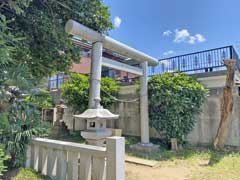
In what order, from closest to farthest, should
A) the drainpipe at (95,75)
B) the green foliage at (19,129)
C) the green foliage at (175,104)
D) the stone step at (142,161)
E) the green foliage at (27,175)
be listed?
the green foliage at (19,129), the green foliage at (27,175), the drainpipe at (95,75), the stone step at (142,161), the green foliage at (175,104)

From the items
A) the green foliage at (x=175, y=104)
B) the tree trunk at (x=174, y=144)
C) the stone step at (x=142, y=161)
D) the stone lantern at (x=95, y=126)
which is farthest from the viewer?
the green foliage at (x=175, y=104)

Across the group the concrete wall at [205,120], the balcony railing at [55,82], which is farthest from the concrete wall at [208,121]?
the balcony railing at [55,82]

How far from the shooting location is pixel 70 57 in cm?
476

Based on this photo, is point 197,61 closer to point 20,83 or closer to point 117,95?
point 117,95

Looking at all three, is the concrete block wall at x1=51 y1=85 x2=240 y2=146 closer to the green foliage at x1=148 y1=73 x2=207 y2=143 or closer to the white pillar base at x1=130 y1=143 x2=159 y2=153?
the green foliage at x1=148 y1=73 x2=207 y2=143

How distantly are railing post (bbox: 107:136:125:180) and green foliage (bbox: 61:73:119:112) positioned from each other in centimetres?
501

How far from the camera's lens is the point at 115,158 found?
6.54 feet

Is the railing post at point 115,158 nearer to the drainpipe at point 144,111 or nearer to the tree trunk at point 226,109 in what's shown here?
the drainpipe at point 144,111

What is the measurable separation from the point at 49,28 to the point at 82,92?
12.1 ft

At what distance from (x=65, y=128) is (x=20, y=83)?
6509 millimetres

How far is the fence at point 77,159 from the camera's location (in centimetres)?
203

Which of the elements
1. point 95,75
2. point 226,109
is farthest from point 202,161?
point 95,75

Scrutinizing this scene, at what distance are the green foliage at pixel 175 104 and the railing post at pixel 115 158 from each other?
145 inches

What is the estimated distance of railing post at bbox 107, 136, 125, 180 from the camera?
2.00 metres
